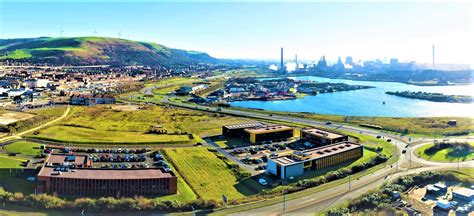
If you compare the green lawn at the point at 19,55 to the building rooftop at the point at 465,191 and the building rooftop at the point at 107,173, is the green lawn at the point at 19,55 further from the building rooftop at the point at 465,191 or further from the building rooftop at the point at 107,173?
the building rooftop at the point at 465,191

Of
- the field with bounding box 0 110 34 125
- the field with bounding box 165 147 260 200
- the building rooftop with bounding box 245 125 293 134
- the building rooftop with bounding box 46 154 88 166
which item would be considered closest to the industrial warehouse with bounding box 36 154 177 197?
the field with bounding box 165 147 260 200

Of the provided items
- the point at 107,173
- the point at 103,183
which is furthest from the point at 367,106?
the point at 103,183

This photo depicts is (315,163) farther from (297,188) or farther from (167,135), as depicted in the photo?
(167,135)

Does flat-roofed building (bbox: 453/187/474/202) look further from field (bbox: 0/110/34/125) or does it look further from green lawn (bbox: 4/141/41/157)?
field (bbox: 0/110/34/125)

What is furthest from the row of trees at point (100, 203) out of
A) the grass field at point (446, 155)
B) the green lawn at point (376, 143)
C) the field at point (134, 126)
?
the grass field at point (446, 155)

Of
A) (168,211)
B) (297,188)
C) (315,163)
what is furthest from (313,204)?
(168,211)
